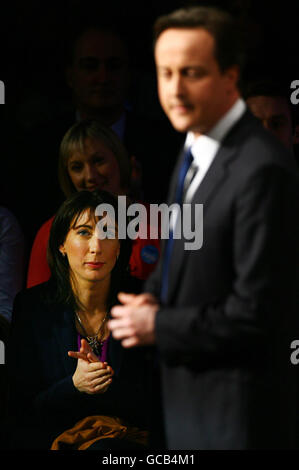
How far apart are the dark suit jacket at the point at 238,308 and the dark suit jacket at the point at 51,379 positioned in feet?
3.63

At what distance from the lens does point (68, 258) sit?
10.1 ft

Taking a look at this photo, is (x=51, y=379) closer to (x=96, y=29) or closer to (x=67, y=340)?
(x=67, y=340)

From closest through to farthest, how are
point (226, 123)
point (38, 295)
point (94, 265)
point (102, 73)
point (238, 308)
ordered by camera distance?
point (238, 308)
point (226, 123)
point (94, 265)
point (38, 295)
point (102, 73)

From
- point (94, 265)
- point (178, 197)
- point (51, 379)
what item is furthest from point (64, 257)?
point (178, 197)

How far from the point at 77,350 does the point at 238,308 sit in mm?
1434

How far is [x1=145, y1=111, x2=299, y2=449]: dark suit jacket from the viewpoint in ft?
5.88

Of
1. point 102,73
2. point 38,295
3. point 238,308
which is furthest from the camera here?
point 102,73

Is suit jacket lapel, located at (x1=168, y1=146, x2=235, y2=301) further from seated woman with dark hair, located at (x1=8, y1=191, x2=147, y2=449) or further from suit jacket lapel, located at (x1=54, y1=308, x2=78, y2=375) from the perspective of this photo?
suit jacket lapel, located at (x1=54, y1=308, x2=78, y2=375)

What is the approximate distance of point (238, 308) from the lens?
1805mm

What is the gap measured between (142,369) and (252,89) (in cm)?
124

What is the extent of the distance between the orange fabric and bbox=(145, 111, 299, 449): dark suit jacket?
43.7 inches

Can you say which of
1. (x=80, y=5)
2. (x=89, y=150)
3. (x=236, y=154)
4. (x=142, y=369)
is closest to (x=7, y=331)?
(x=142, y=369)

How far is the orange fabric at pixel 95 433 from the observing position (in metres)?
3.03

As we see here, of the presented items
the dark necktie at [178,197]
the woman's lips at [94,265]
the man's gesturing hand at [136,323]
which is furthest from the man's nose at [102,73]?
the man's gesturing hand at [136,323]
